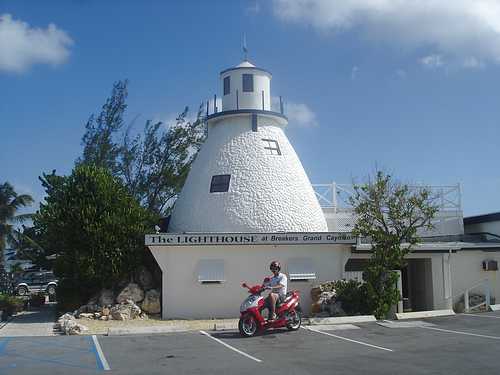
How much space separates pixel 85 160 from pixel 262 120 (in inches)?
562

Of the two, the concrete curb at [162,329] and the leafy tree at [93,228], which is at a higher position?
the leafy tree at [93,228]

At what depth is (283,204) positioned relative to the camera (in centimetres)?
2002

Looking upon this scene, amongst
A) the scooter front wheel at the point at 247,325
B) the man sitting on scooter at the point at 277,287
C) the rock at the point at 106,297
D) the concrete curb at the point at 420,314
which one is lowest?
the concrete curb at the point at 420,314

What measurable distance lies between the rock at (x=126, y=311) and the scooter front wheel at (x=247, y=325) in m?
5.36

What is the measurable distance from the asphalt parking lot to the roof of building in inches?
426

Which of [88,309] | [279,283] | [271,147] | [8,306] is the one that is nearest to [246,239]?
[279,283]

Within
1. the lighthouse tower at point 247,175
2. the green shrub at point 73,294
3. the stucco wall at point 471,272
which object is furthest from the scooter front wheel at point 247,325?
the stucco wall at point 471,272

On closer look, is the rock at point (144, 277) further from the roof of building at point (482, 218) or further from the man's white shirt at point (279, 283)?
the roof of building at point (482, 218)

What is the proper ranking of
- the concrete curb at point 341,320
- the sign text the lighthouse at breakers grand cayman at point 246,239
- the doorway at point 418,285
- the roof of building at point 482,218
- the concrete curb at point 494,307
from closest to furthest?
the concrete curb at point 341,320 < the sign text the lighthouse at breakers grand cayman at point 246,239 < the concrete curb at point 494,307 < the doorway at point 418,285 < the roof of building at point 482,218

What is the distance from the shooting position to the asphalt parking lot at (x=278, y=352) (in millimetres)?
9242

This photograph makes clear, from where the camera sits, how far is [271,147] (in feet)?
69.9

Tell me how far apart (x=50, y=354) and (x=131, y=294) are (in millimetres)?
7418

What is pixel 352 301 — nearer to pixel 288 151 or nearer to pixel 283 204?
pixel 283 204

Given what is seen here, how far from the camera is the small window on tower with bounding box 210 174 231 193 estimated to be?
66.1 ft
